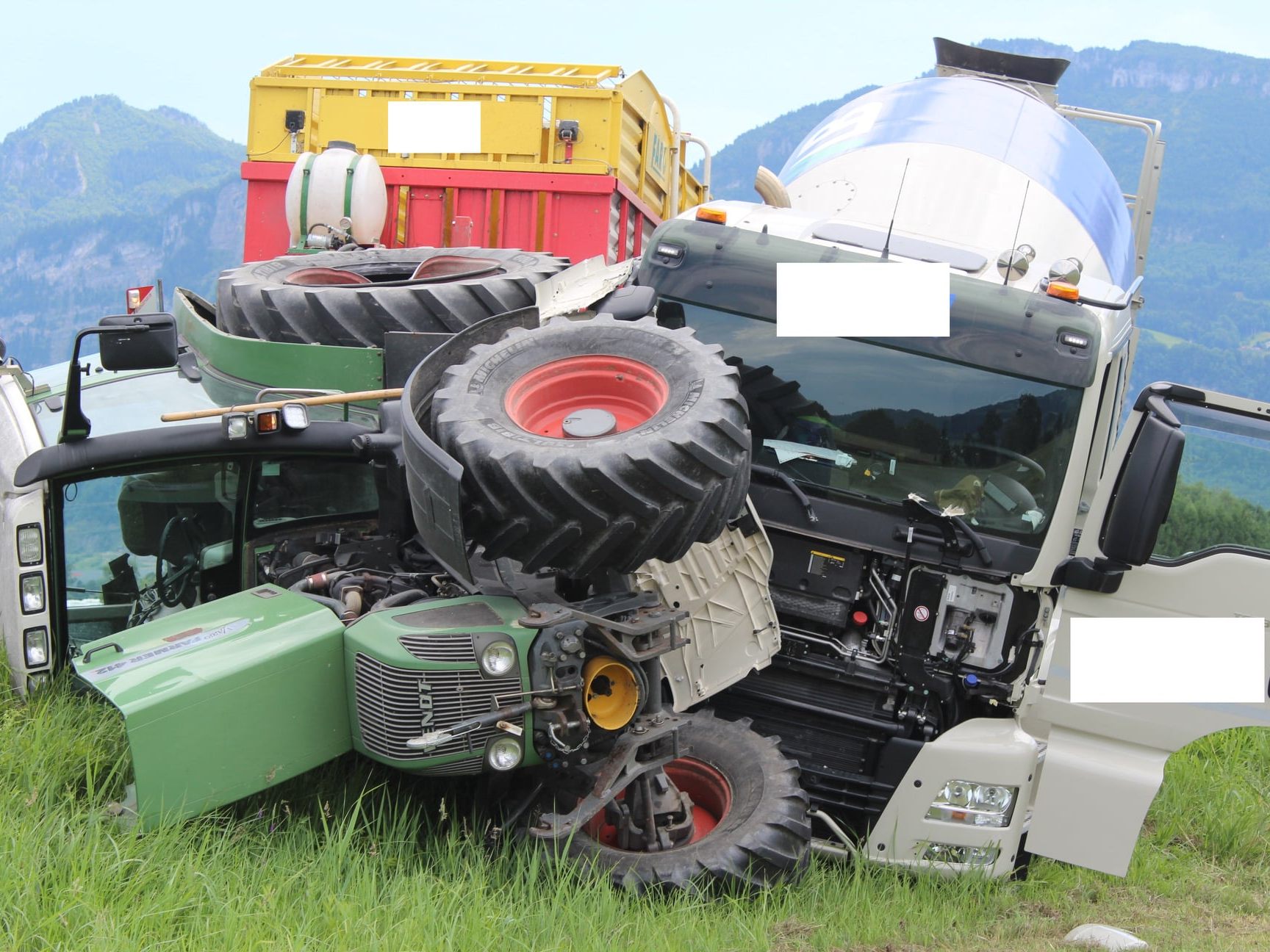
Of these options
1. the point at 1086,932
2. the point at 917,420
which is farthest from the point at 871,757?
the point at 917,420

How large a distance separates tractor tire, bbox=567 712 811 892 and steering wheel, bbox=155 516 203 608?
1813 mm

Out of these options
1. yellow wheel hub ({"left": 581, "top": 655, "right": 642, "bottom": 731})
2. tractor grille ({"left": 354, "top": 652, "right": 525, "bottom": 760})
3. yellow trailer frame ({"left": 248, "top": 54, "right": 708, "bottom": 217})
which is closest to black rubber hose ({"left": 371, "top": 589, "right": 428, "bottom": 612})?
tractor grille ({"left": 354, "top": 652, "right": 525, "bottom": 760})

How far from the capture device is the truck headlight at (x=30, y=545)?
4684 millimetres

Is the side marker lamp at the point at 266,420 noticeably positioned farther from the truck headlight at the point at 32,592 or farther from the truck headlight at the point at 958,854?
the truck headlight at the point at 958,854

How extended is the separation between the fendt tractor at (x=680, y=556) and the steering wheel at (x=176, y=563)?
0.01m

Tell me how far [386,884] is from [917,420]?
242 cm

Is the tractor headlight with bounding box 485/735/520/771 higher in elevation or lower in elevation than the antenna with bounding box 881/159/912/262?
lower

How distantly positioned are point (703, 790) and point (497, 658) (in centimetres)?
115

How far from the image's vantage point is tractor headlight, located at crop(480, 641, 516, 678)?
152 inches

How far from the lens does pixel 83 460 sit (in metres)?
4.68

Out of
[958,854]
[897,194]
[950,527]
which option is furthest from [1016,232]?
[958,854]

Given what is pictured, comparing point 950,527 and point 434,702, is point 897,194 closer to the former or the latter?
point 950,527

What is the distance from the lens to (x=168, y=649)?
4.08m

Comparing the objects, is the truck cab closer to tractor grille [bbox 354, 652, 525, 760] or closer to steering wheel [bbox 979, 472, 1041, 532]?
steering wheel [bbox 979, 472, 1041, 532]
